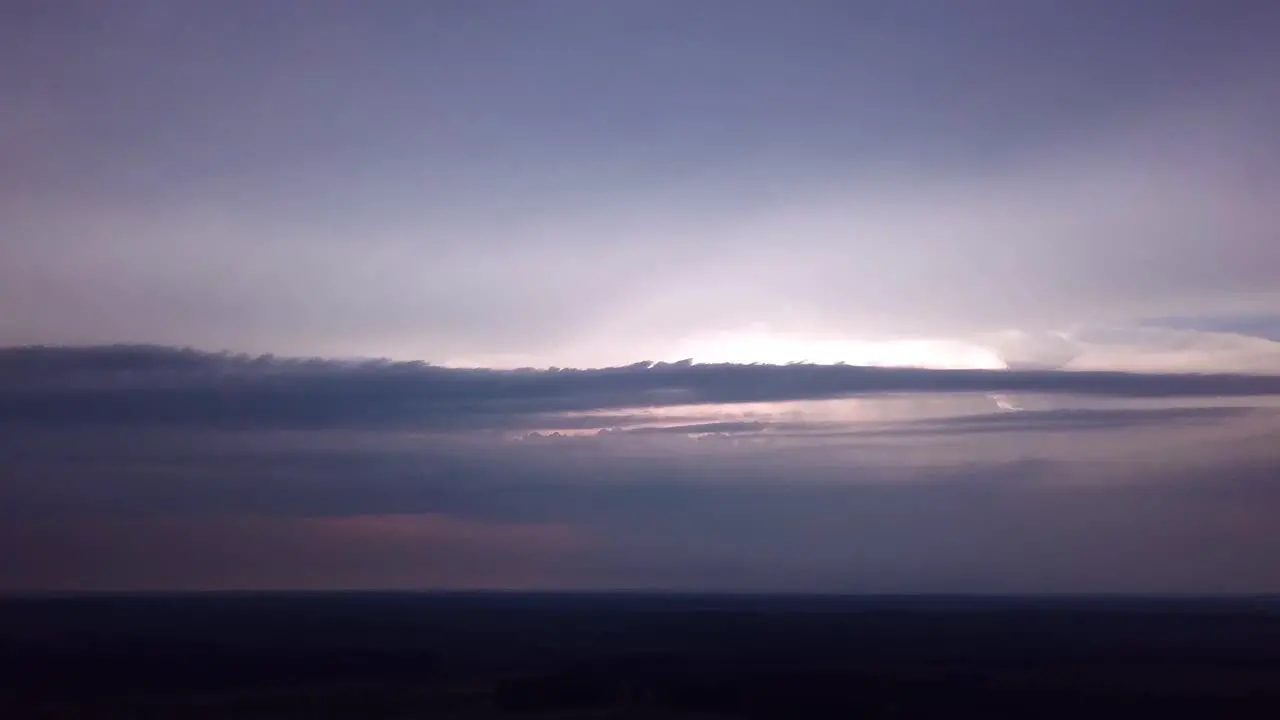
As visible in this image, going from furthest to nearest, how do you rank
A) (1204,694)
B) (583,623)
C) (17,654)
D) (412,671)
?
1. (583,623)
2. (17,654)
3. (412,671)
4. (1204,694)

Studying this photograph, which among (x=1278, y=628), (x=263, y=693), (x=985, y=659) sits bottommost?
(x=1278, y=628)

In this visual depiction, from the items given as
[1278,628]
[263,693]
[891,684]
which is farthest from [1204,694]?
[1278,628]

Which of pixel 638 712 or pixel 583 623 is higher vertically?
pixel 638 712

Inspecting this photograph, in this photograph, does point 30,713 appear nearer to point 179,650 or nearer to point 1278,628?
point 179,650

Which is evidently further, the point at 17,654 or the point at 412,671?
the point at 17,654

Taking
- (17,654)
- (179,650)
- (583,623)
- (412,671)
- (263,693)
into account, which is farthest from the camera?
(583,623)

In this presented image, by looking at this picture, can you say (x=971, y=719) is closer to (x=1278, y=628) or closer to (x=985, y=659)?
(x=985, y=659)
